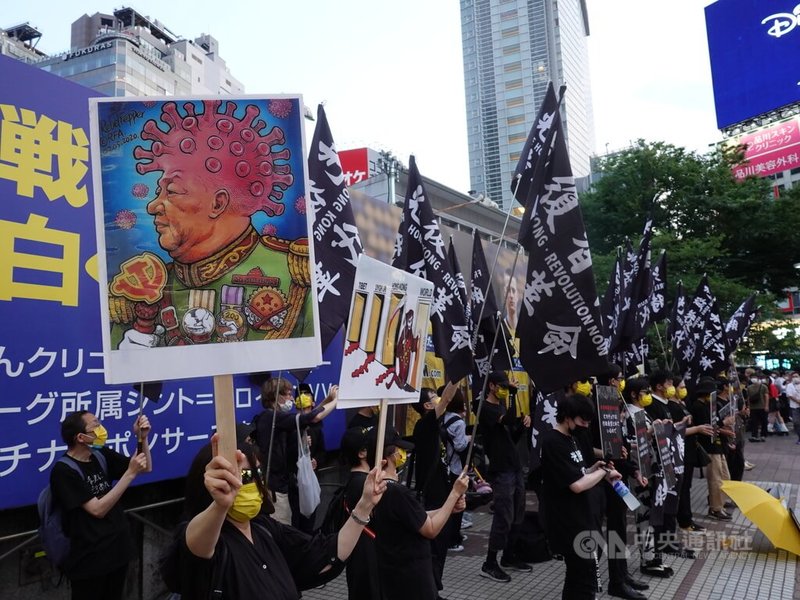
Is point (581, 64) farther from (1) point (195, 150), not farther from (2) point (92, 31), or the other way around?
(1) point (195, 150)

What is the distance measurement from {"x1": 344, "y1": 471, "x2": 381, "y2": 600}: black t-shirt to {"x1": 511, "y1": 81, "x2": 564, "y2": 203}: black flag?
308cm

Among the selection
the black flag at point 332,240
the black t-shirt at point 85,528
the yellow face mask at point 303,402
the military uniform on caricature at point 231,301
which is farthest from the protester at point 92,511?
the yellow face mask at point 303,402

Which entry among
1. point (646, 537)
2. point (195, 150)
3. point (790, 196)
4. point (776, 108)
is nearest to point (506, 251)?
point (646, 537)

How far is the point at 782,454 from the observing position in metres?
15.1

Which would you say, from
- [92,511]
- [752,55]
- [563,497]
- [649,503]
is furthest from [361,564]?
[752,55]

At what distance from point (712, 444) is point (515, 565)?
142 inches

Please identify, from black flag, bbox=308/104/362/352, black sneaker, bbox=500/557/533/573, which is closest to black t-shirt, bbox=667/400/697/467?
black sneaker, bbox=500/557/533/573

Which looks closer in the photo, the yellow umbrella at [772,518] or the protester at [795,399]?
the yellow umbrella at [772,518]

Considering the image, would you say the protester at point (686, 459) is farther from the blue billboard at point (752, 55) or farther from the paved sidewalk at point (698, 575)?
the blue billboard at point (752, 55)

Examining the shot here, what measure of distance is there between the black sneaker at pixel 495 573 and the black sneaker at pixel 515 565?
0.39 metres

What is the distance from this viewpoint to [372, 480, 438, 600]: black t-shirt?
3516mm

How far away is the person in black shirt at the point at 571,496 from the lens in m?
4.57

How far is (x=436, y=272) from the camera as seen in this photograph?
6516 millimetres

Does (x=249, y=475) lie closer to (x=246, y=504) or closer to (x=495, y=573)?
(x=246, y=504)
